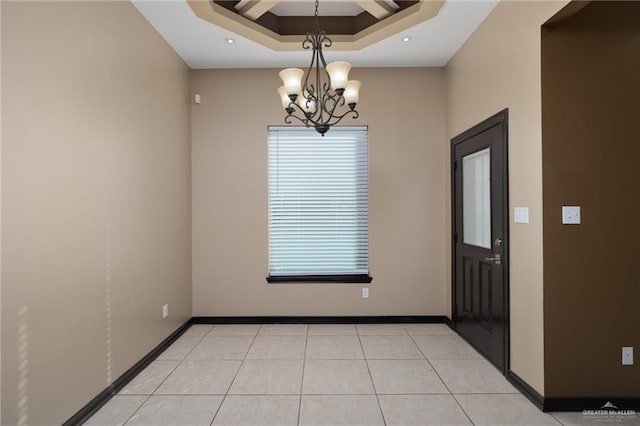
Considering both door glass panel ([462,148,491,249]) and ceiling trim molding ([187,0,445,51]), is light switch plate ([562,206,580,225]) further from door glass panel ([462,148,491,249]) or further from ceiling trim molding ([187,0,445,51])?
ceiling trim molding ([187,0,445,51])

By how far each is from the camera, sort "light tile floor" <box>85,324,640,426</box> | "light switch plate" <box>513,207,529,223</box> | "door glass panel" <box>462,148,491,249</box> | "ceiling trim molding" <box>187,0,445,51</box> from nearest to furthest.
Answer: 1. "light tile floor" <box>85,324,640,426</box>
2. "light switch plate" <box>513,207,529,223</box>
3. "ceiling trim molding" <box>187,0,445,51</box>
4. "door glass panel" <box>462,148,491,249</box>

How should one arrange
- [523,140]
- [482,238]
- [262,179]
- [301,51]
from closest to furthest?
[523,140] → [482,238] → [301,51] → [262,179]

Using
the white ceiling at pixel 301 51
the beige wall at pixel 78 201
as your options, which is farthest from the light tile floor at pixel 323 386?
the white ceiling at pixel 301 51

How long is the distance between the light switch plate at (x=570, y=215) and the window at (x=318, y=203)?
2145mm

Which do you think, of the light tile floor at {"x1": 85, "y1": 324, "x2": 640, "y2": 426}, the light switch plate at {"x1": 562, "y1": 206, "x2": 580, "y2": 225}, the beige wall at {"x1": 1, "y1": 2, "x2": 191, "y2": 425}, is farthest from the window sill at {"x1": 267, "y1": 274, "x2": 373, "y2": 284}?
the light switch plate at {"x1": 562, "y1": 206, "x2": 580, "y2": 225}

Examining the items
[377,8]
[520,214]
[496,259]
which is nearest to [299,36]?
[377,8]

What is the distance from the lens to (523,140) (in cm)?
250

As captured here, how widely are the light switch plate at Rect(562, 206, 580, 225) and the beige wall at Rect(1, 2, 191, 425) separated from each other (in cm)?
314

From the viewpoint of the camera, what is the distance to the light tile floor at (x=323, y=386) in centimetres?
223

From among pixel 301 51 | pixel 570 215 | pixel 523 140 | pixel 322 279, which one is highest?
pixel 301 51

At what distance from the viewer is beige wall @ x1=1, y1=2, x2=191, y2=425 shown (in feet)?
5.63

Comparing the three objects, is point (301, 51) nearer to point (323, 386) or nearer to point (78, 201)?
point (78, 201)

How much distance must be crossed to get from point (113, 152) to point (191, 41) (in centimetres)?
157

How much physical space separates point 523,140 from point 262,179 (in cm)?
271
